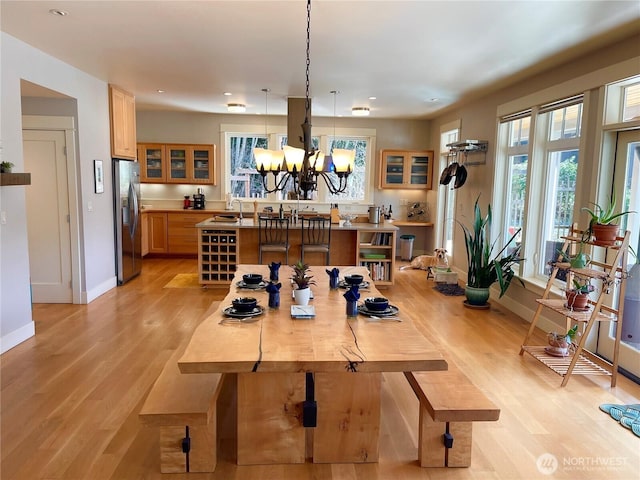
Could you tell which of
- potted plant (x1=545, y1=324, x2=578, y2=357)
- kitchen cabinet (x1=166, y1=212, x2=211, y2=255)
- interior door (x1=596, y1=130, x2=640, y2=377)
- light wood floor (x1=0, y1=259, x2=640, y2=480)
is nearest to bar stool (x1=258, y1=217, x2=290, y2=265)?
light wood floor (x1=0, y1=259, x2=640, y2=480)

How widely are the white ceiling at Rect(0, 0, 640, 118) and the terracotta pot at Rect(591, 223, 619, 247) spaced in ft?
4.58

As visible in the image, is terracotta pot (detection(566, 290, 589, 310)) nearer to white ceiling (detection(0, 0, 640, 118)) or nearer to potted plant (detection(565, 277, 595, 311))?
potted plant (detection(565, 277, 595, 311))

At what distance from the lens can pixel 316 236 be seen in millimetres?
5836

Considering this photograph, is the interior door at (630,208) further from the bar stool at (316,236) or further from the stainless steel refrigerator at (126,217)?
the stainless steel refrigerator at (126,217)

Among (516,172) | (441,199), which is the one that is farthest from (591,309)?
(441,199)

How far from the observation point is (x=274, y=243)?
573 cm

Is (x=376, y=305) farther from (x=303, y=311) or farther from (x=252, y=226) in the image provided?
(x=252, y=226)

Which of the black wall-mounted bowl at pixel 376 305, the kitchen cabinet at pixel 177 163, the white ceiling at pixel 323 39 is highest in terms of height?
the white ceiling at pixel 323 39

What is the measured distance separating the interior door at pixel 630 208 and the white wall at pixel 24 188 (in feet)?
16.0

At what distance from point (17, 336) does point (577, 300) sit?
4506mm

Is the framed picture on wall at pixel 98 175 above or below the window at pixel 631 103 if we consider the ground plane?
below

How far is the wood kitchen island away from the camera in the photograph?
568 cm

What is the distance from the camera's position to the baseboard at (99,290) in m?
4.93

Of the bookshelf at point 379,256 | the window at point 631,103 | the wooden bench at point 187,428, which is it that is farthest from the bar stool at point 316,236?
the wooden bench at point 187,428
